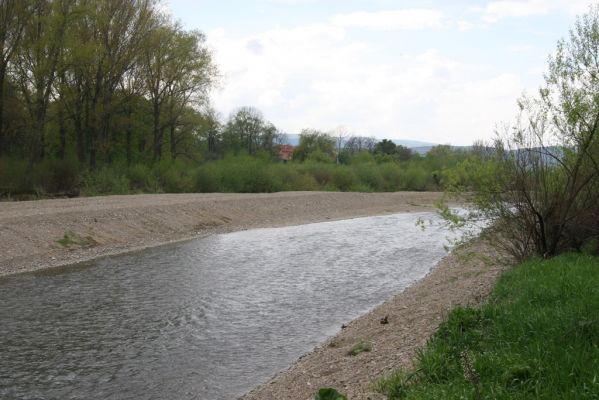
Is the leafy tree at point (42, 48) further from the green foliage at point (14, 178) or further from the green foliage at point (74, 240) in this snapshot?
the green foliage at point (74, 240)

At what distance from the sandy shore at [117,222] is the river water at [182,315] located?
1650 millimetres

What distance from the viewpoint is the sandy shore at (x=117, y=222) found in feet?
57.7

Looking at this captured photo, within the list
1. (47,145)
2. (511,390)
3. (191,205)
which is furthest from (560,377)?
(47,145)

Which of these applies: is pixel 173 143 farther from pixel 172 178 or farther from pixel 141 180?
pixel 141 180

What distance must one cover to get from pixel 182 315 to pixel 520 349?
24.1ft

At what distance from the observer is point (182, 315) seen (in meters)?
11.2

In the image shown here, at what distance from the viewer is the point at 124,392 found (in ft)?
23.8

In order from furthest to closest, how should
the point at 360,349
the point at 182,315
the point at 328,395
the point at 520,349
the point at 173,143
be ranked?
the point at 173,143 < the point at 182,315 < the point at 360,349 < the point at 520,349 < the point at 328,395

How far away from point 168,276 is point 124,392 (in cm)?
Answer: 816

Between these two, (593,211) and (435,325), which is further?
(593,211)

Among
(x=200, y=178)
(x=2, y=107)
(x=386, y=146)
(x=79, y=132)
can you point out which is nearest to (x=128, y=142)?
(x=79, y=132)

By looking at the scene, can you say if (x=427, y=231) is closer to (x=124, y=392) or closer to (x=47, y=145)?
(x=124, y=392)

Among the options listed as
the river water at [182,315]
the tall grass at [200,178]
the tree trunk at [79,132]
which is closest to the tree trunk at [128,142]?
the tall grass at [200,178]

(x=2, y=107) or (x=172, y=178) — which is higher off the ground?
(x=2, y=107)
